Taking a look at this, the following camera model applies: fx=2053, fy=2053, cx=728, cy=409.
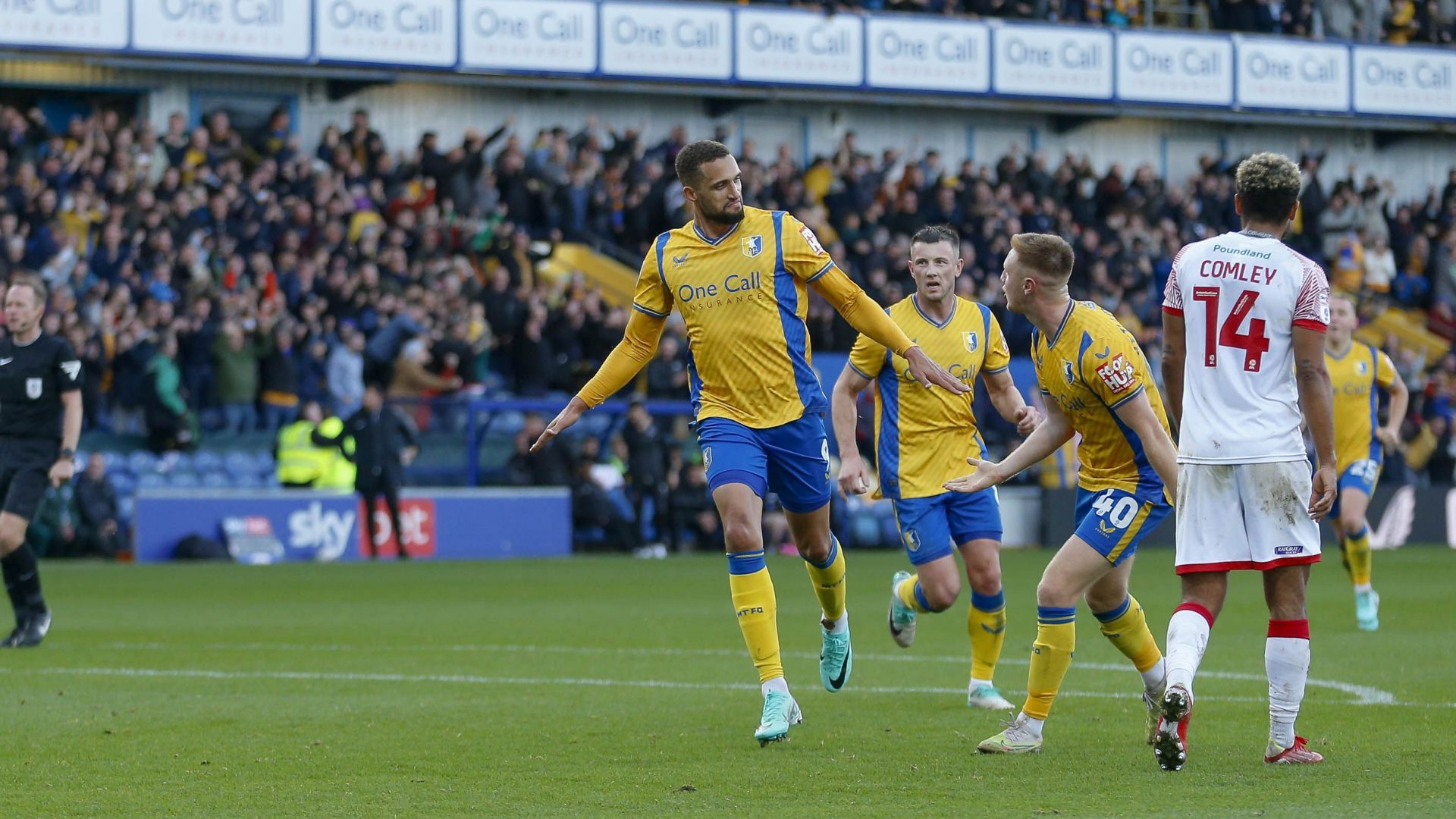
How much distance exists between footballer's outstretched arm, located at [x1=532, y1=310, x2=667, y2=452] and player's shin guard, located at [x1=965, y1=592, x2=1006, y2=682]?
2017 mm

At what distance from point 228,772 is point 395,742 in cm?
98

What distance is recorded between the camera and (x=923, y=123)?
130 feet

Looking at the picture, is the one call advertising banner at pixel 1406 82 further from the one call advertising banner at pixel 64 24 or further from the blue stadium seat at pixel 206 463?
the blue stadium seat at pixel 206 463

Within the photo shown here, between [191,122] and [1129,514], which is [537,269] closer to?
[191,122]

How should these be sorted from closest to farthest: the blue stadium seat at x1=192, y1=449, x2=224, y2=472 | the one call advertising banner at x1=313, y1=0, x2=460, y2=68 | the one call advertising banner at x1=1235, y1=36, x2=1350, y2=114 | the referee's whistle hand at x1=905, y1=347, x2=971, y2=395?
the referee's whistle hand at x1=905, y1=347, x2=971, y2=395 → the blue stadium seat at x1=192, y1=449, x2=224, y2=472 → the one call advertising banner at x1=313, y1=0, x2=460, y2=68 → the one call advertising banner at x1=1235, y1=36, x2=1350, y2=114

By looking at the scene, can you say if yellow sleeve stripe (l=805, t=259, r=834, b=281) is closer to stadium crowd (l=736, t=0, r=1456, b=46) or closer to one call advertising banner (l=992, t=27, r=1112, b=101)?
stadium crowd (l=736, t=0, r=1456, b=46)

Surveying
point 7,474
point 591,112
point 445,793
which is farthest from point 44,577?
point 591,112

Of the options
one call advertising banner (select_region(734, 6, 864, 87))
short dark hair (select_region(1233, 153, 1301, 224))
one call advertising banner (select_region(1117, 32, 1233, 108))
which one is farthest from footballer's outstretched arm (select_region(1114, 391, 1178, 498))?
one call advertising banner (select_region(1117, 32, 1233, 108))

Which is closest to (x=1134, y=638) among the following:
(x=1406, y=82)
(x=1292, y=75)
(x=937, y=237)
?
(x=937, y=237)

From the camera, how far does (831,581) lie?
9.05 meters

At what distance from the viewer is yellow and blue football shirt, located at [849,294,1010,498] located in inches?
390

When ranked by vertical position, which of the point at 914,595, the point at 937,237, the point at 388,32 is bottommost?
the point at 914,595

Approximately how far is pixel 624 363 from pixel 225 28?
77.2 ft

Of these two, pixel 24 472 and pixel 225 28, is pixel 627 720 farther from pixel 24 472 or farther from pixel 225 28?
pixel 225 28
